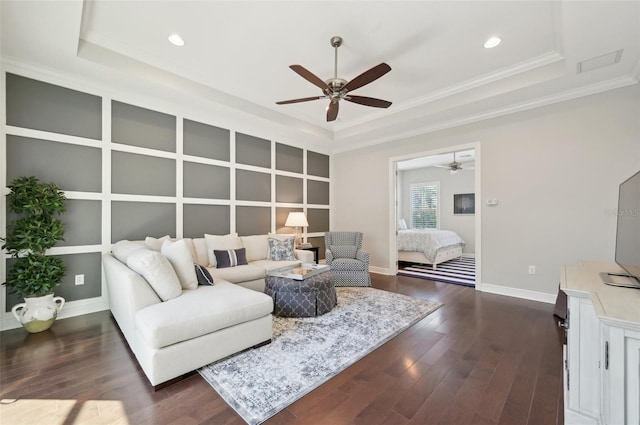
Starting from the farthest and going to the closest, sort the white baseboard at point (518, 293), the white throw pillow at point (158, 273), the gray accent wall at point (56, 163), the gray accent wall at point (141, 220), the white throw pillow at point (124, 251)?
1. the white baseboard at point (518, 293)
2. the gray accent wall at point (141, 220)
3. the gray accent wall at point (56, 163)
4. the white throw pillow at point (124, 251)
5. the white throw pillow at point (158, 273)

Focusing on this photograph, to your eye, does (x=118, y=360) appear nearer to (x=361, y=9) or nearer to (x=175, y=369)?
(x=175, y=369)

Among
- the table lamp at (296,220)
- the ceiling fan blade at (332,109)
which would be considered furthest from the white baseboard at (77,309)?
the ceiling fan blade at (332,109)

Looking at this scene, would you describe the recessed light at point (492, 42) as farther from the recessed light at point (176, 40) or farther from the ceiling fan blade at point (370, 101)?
the recessed light at point (176, 40)

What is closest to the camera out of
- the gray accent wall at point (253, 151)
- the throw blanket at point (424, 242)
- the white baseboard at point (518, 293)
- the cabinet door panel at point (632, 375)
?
the cabinet door panel at point (632, 375)

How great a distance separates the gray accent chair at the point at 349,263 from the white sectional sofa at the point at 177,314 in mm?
2163

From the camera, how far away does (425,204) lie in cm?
893

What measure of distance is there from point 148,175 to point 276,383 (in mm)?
3249

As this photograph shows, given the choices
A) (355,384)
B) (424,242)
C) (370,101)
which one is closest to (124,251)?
(355,384)

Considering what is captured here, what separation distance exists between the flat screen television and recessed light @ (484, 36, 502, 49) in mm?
1830

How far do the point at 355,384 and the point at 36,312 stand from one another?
319 cm

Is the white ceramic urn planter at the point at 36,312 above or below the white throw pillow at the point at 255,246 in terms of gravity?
below

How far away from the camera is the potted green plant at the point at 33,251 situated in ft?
8.59

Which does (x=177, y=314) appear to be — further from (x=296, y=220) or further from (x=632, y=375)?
(x=296, y=220)

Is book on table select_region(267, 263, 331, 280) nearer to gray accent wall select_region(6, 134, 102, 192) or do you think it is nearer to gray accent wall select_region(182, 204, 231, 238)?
gray accent wall select_region(182, 204, 231, 238)
